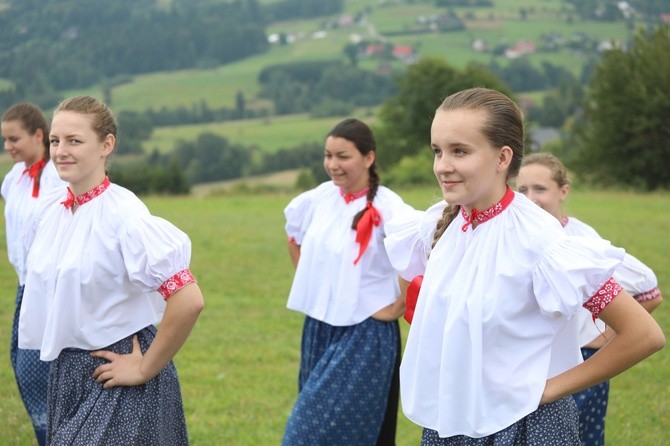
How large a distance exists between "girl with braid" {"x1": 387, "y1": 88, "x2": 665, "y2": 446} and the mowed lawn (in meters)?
0.77

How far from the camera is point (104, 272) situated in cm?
401

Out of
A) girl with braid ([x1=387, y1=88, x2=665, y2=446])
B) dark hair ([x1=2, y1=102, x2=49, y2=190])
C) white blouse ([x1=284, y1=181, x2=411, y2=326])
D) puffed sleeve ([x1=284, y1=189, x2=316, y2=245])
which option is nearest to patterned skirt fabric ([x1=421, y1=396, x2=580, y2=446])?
girl with braid ([x1=387, y1=88, x2=665, y2=446])

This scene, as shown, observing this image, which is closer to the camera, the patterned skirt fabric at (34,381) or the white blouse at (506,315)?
the white blouse at (506,315)

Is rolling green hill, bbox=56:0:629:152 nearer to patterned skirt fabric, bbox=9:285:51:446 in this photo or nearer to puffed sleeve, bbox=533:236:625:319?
patterned skirt fabric, bbox=9:285:51:446

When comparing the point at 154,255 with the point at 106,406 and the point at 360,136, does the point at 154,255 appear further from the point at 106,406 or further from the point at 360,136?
the point at 360,136

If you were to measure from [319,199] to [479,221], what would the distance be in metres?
3.09

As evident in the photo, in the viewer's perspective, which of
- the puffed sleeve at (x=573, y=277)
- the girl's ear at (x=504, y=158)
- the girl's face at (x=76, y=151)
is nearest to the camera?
the puffed sleeve at (x=573, y=277)

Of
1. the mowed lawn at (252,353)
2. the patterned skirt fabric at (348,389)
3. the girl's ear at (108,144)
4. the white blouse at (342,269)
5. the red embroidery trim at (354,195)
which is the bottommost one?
the mowed lawn at (252,353)

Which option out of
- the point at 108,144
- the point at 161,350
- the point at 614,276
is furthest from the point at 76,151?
the point at 614,276

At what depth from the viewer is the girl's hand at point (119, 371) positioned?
4.00 metres

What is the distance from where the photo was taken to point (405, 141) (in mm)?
52281

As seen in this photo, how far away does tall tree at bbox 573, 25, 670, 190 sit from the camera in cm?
3988

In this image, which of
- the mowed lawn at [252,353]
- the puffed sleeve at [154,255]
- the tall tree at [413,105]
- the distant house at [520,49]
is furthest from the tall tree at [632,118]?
the distant house at [520,49]

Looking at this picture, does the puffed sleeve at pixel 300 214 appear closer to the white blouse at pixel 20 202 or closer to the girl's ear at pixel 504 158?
the white blouse at pixel 20 202
